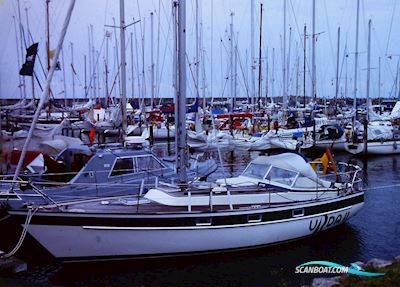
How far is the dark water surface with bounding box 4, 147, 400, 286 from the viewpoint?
1185 centimetres

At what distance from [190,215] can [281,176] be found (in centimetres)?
412

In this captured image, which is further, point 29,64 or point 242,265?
point 29,64

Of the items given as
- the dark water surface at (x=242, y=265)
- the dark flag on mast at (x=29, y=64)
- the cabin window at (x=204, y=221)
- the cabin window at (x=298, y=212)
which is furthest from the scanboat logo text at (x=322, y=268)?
the dark flag on mast at (x=29, y=64)

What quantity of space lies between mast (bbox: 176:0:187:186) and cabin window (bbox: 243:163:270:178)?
321 centimetres

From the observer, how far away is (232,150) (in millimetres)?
40219

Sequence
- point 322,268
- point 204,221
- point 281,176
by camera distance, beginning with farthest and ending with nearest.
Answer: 1. point 281,176
2. point 204,221
3. point 322,268

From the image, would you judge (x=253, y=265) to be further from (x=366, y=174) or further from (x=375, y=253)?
(x=366, y=174)

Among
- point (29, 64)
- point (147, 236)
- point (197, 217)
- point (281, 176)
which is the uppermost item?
point (29, 64)

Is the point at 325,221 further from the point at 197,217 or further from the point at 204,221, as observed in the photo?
the point at 197,217

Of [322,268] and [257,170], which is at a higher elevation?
[257,170]

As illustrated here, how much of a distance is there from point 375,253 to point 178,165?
6.99 m

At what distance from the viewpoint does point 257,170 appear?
15.7 metres

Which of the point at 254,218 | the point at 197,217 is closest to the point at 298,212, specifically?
the point at 254,218

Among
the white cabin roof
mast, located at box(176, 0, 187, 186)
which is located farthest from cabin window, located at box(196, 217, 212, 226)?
the white cabin roof
